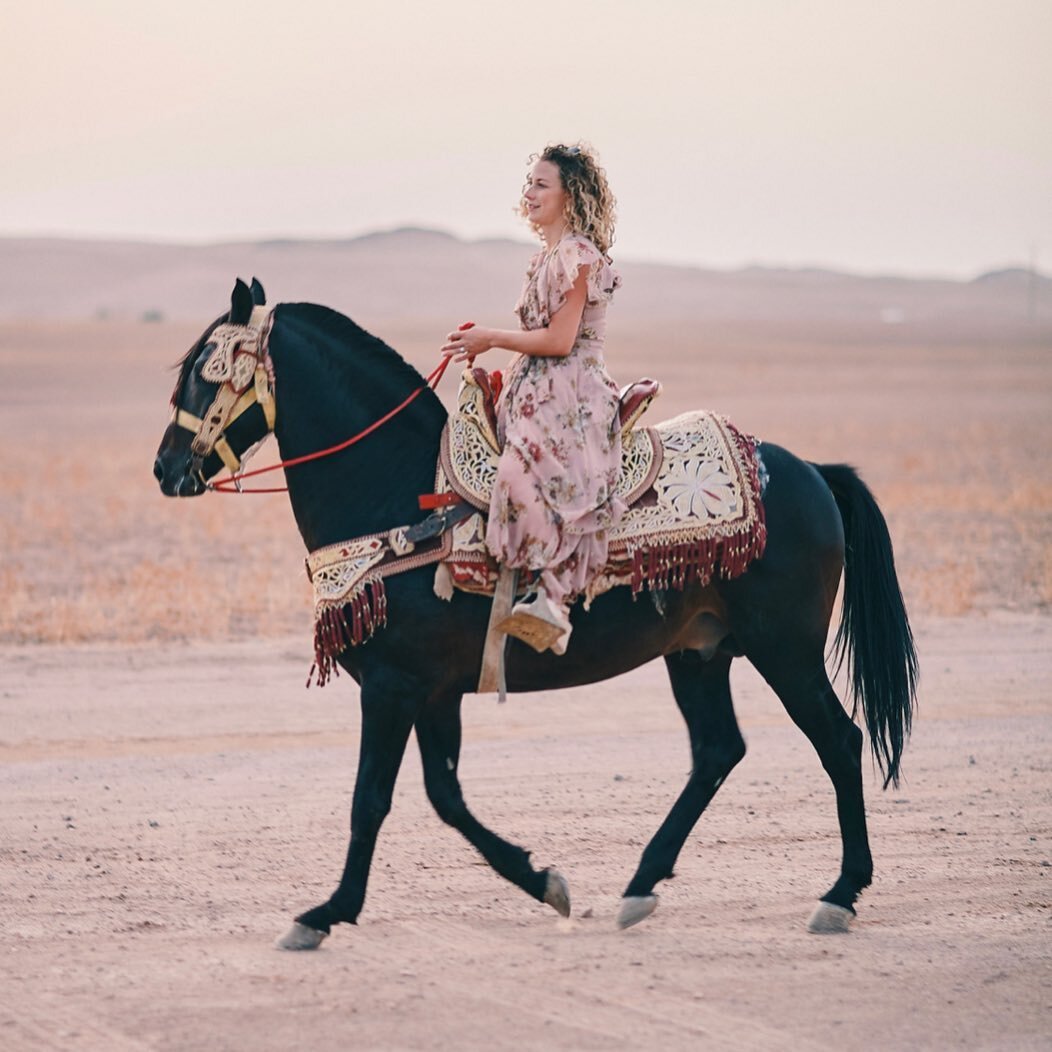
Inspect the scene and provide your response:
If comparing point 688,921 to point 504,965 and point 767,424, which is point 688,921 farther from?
point 767,424

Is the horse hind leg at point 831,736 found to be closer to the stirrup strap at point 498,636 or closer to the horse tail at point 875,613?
the horse tail at point 875,613

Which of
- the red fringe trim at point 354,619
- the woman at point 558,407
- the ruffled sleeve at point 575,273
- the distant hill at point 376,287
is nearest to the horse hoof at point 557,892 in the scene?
the woman at point 558,407

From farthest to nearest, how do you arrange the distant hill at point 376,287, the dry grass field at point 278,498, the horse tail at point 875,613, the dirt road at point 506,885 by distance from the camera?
the distant hill at point 376,287, the dry grass field at point 278,498, the horse tail at point 875,613, the dirt road at point 506,885

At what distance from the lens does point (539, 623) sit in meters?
6.07

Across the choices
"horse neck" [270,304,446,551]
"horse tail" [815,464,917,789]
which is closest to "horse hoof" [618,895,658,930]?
"horse tail" [815,464,917,789]

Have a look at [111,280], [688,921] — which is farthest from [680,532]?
[111,280]

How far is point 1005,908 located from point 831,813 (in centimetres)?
152

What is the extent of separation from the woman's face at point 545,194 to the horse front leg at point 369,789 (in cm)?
183

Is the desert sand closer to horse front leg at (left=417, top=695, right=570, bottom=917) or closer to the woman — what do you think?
horse front leg at (left=417, top=695, right=570, bottom=917)

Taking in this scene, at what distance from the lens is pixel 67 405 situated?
1777 inches

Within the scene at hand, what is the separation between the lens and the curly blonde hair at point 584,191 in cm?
624

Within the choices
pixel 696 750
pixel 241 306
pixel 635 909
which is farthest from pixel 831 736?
pixel 241 306

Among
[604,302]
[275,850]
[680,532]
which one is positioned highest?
[604,302]

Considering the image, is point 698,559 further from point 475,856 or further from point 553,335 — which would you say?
point 475,856
